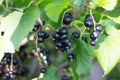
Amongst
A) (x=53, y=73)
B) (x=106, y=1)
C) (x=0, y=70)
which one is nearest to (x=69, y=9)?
(x=106, y=1)

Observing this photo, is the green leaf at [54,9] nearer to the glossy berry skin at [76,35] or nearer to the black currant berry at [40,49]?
the glossy berry skin at [76,35]

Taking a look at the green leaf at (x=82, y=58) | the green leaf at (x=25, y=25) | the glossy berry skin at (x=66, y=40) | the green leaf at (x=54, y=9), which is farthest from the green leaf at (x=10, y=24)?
the green leaf at (x=82, y=58)

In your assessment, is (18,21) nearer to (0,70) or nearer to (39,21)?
(39,21)

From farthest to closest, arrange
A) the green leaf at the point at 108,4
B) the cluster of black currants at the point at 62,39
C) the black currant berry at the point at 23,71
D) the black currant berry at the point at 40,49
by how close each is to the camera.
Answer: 1. the black currant berry at the point at 23,71
2. the black currant berry at the point at 40,49
3. the cluster of black currants at the point at 62,39
4. the green leaf at the point at 108,4

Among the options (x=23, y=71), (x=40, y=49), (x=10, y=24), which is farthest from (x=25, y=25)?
(x=23, y=71)

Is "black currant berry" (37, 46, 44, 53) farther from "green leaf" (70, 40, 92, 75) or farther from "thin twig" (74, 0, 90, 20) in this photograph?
"thin twig" (74, 0, 90, 20)

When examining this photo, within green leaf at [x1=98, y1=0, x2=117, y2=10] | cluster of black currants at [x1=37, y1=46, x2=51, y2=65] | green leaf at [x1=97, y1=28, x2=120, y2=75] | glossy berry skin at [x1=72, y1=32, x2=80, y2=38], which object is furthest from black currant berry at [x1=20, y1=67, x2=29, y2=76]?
green leaf at [x1=98, y1=0, x2=117, y2=10]

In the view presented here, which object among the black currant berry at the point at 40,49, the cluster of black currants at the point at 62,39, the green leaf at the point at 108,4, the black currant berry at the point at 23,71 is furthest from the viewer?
the black currant berry at the point at 23,71
